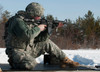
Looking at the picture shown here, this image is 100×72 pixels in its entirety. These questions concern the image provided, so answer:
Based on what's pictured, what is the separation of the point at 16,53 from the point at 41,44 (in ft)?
1.56

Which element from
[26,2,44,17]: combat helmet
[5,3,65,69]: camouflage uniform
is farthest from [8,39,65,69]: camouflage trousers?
[26,2,44,17]: combat helmet

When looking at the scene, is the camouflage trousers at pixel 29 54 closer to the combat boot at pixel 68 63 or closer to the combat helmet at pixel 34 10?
the combat boot at pixel 68 63

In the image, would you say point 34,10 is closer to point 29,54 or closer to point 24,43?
point 24,43

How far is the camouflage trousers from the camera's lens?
292 cm

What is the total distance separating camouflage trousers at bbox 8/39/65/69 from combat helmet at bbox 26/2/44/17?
0.44m

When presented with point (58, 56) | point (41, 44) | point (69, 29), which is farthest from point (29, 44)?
point (69, 29)

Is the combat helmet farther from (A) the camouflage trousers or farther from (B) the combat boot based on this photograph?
(B) the combat boot

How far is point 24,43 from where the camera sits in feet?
10.2

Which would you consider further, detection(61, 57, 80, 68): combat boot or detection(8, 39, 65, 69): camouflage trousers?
detection(61, 57, 80, 68): combat boot

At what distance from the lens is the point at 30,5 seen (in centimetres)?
317

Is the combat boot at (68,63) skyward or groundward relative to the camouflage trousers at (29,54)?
groundward

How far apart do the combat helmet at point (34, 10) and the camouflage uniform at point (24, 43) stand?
11 cm

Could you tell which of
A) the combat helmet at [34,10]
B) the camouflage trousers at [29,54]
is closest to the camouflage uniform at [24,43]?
the camouflage trousers at [29,54]

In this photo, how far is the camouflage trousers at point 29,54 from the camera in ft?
9.59
